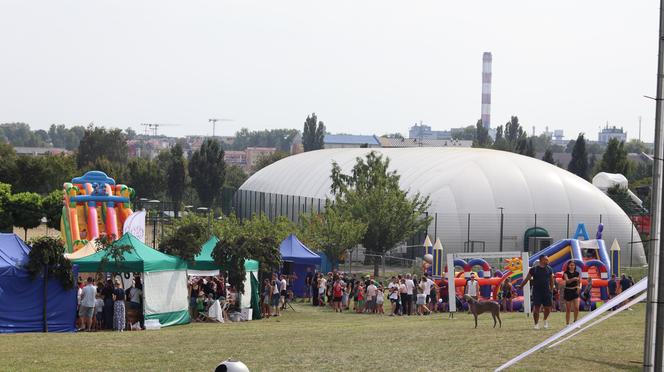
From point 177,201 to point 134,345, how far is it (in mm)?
87569

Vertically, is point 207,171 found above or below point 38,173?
above

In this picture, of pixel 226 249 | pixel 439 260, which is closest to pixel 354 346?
pixel 226 249

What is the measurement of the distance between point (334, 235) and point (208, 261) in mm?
17316

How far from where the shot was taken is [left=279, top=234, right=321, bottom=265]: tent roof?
35938 mm

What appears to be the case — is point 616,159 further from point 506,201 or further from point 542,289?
point 542,289

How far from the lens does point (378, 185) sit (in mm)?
51781

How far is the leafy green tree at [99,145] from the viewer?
13738 cm

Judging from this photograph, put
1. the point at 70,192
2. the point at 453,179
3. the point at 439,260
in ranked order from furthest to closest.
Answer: the point at 453,179
the point at 70,192
the point at 439,260

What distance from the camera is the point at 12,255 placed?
2408cm

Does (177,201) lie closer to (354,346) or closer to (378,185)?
(378,185)

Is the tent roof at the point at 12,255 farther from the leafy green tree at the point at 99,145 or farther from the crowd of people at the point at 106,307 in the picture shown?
the leafy green tree at the point at 99,145

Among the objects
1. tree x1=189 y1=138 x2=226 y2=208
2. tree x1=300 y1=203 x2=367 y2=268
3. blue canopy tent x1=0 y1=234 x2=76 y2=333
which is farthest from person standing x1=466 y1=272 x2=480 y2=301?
tree x1=189 y1=138 x2=226 y2=208

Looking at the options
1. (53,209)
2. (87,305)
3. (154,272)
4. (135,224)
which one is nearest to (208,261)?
(154,272)

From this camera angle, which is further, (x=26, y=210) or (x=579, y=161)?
(x=579, y=161)
